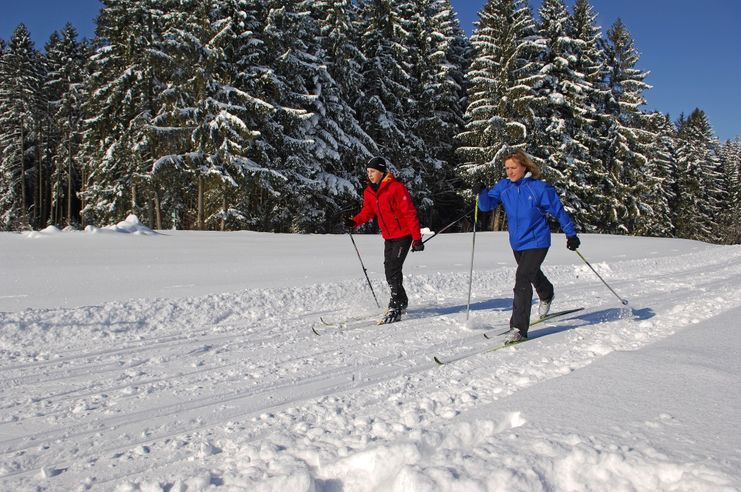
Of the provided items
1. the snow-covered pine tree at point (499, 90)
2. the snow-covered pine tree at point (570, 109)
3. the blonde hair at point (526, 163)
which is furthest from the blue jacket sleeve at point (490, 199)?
the snow-covered pine tree at point (570, 109)

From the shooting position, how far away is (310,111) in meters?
22.7

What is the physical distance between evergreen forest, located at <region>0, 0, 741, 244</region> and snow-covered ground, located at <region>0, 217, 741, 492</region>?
13692mm

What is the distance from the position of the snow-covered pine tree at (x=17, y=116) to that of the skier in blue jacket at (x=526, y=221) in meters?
38.6

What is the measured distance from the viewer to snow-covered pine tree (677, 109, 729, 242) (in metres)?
46.6

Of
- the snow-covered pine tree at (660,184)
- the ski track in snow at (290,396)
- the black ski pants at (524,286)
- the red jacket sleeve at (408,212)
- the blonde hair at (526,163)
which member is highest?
the snow-covered pine tree at (660,184)

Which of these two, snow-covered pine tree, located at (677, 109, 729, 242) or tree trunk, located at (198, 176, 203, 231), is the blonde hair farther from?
snow-covered pine tree, located at (677, 109, 729, 242)

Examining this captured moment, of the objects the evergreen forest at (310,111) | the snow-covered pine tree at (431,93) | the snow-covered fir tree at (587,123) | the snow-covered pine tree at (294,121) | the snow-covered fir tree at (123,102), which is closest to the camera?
the evergreen forest at (310,111)

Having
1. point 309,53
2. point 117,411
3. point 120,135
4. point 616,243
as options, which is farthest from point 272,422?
point 120,135

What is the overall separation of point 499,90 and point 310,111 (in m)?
11.2

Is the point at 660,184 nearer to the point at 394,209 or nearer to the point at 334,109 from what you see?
the point at 334,109

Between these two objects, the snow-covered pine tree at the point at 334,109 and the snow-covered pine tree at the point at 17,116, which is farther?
the snow-covered pine tree at the point at 17,116

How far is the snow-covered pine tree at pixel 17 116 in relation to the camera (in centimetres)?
3491

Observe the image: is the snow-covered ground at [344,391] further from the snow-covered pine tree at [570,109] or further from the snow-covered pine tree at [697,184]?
the snow-covered pine tree at [697,184]

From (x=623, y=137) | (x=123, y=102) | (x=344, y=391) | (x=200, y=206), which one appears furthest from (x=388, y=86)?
(x=344, y=391)
